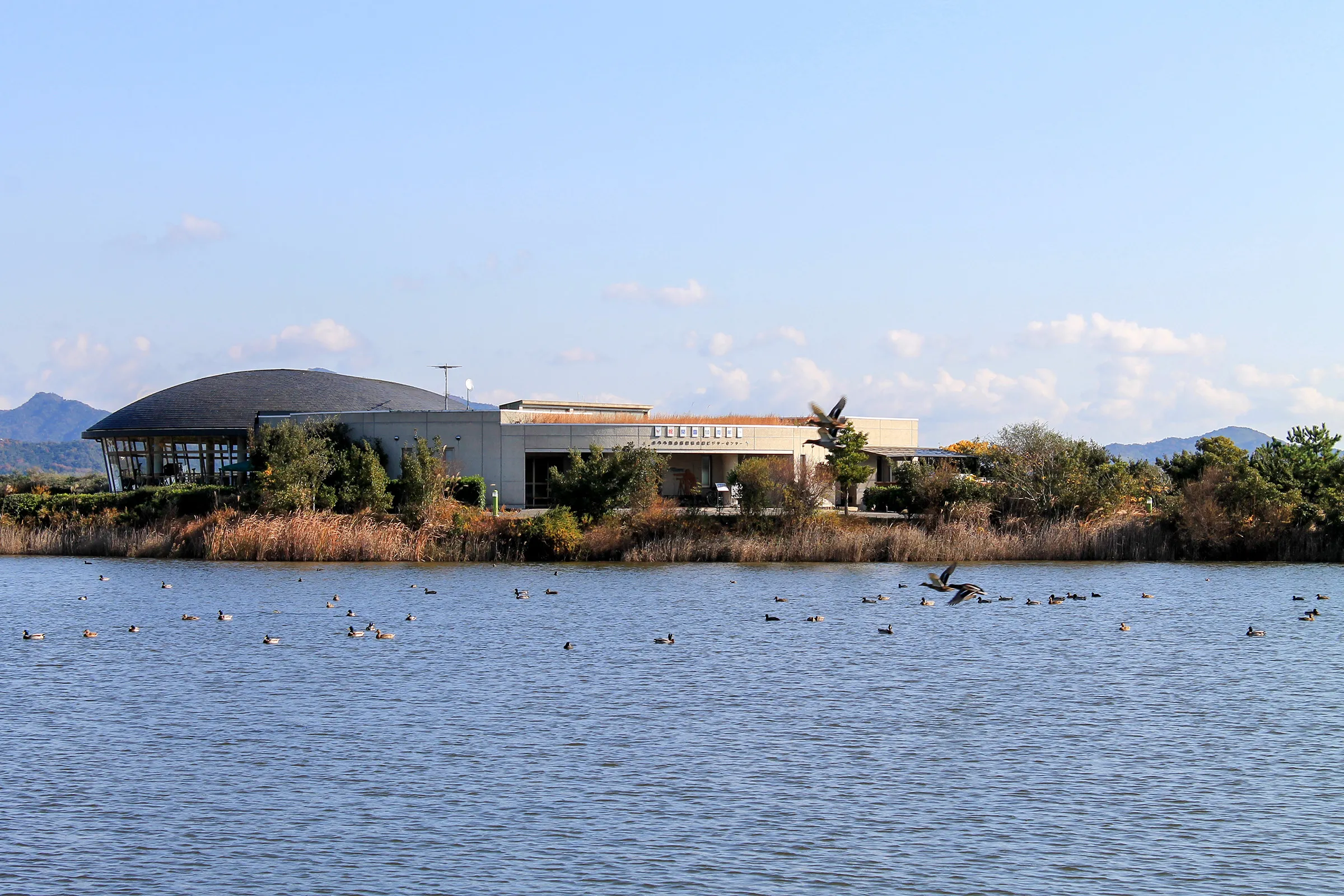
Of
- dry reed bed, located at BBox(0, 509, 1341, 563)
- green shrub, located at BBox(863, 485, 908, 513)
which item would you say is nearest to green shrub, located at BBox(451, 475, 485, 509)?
dry reed bed, located at BBox(0, 509, 1341, 563)

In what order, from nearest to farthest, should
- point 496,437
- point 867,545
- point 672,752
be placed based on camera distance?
1. point 672,752
2. point 867,545
3. point 496,437

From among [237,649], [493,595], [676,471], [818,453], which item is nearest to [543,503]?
[676,471]

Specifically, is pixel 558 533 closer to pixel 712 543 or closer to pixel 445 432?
pixel 712 543

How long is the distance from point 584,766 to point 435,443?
4236cm

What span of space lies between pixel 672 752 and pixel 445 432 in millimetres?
47745

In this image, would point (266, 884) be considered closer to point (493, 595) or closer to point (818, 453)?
point (493, 595)

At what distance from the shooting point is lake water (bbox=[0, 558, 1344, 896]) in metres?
14.8

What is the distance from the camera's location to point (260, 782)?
721 inches

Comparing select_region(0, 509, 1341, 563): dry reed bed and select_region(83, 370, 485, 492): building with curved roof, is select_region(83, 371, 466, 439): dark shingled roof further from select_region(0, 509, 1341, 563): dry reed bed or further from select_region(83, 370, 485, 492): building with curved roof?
select_region(0, 509, 1341, 563): dry reed bed

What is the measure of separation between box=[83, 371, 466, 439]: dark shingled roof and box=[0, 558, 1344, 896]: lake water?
40671 millimetres

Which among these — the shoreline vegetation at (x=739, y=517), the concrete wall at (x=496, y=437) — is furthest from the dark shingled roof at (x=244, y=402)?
the shoreline vegetation at (x=739, y=517)

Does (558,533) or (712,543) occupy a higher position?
(558,533)

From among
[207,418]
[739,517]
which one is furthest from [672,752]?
[207,418]

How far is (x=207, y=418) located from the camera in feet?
253
